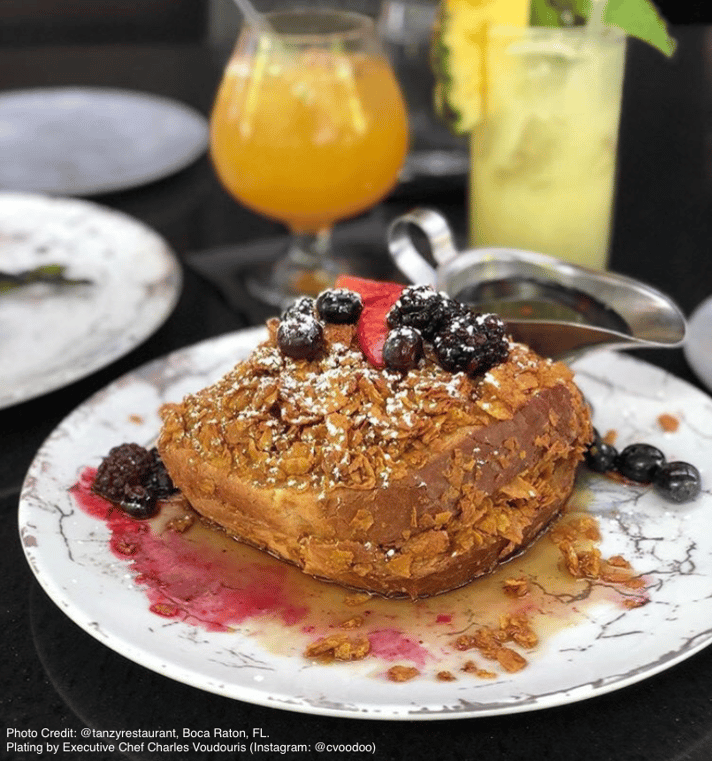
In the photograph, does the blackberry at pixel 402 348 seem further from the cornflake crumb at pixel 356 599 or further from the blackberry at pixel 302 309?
the cornflake crumb at pixel 356 599

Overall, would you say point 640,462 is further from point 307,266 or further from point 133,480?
point 307,266

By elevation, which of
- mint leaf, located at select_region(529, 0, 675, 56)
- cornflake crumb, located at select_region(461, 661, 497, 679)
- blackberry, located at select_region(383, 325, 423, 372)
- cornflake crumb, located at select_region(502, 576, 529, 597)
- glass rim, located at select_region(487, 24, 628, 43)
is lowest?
cornflake crumb, located at select_region(502, 576, 529, 597)

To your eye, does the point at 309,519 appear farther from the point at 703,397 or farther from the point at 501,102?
the point at 501,102

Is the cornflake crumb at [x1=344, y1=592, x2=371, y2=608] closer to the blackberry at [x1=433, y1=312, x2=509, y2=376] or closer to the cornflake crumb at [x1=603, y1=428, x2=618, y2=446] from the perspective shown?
the blackberry at [x1=433, y1=312, x2=509, y2=376]

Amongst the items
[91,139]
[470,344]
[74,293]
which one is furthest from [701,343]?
[91,139]

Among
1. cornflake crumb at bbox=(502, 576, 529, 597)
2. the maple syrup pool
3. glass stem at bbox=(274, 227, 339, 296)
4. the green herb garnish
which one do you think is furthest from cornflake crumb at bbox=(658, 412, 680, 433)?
the green herb garnish

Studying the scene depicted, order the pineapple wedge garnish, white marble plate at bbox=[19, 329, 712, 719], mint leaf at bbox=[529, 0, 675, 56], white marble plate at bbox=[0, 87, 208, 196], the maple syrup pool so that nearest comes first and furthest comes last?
white marble plate at bbox=[19, 329, 712, 719] < the maple syrup pool < mint leaf at bbox=[529, 0, 675, 56] < the pineapple wedge garnish < white marble plate at bbox=[0, 87, 208, 196]

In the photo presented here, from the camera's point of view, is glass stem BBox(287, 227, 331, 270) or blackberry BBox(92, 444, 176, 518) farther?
glass stem BBox(287, 227, 331, 270)
